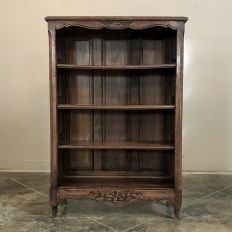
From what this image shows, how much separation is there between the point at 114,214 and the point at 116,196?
0.19m

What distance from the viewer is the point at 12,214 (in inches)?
96.3

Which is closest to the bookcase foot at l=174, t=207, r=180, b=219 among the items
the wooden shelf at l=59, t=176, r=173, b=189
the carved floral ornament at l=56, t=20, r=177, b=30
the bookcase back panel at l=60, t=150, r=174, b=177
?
the wooden shelf at l=59, t=176, r=173, b=189

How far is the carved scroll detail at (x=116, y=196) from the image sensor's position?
7.80 feet

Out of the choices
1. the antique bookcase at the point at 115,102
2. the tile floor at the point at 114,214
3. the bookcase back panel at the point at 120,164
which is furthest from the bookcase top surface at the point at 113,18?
the tile floor at the point at 114,214

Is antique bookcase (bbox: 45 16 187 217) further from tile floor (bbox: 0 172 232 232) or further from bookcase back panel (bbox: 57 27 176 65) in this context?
tile floor (bbox: 0 172 232 232)

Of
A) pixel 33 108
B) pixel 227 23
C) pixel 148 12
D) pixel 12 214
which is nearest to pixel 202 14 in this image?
pixel 227 23

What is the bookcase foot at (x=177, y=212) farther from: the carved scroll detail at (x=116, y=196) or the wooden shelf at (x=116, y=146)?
the wooden shelf at (x=116, y=146)

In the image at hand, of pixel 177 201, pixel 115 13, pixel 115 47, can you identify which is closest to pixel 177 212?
pixel 177 201

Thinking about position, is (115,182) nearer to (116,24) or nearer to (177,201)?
(177,201)

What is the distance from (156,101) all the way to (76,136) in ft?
2.45

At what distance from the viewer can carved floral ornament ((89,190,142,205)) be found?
238cm

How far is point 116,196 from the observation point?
7.81 feet

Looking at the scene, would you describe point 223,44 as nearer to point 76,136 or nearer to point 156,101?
point 156,101

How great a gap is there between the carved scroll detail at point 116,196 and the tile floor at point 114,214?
13 cm
